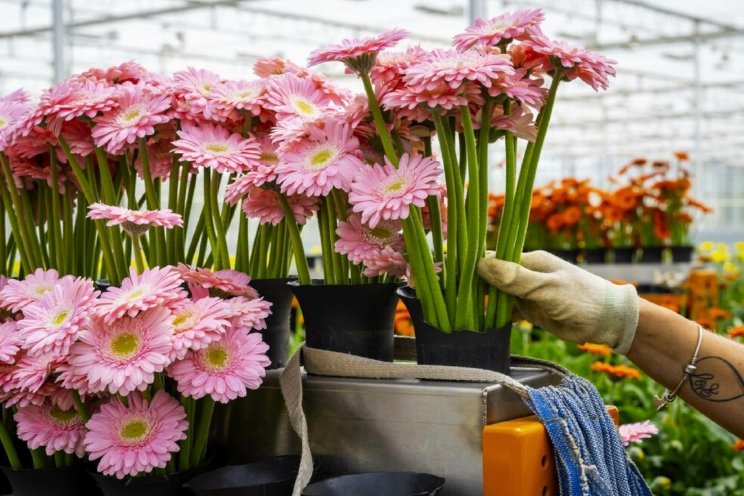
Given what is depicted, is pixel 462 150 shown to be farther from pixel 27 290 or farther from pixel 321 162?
pixel 27 290

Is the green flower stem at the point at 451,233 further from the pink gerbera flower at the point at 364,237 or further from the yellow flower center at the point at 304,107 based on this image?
the yellow flower center at the point at 304,107

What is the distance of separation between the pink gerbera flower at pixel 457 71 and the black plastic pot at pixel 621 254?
134 inches

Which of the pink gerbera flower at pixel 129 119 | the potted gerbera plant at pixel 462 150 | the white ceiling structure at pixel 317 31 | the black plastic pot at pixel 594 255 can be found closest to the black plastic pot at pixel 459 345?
the potted gerbera plant at pixel 462 150

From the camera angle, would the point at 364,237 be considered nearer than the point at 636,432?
Yes

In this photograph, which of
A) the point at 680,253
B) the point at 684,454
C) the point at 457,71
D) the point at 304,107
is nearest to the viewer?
the point at 457,71

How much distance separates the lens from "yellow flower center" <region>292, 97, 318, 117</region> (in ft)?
3.27

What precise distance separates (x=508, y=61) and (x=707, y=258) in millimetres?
3646

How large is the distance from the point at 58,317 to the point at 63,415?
120 mm

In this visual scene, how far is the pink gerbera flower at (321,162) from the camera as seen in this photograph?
0.88m

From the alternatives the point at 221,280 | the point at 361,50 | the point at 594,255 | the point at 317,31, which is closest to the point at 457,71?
the point at 361,50

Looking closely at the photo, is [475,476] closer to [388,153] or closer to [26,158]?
[388,153]

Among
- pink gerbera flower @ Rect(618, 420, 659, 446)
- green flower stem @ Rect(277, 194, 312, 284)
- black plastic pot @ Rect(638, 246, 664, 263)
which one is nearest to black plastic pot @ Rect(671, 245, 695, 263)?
black plastic pot @ Rect(638, 246, 664, 263)

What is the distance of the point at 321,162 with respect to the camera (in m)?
0.91

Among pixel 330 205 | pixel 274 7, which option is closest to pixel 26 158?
pixel 330 205
